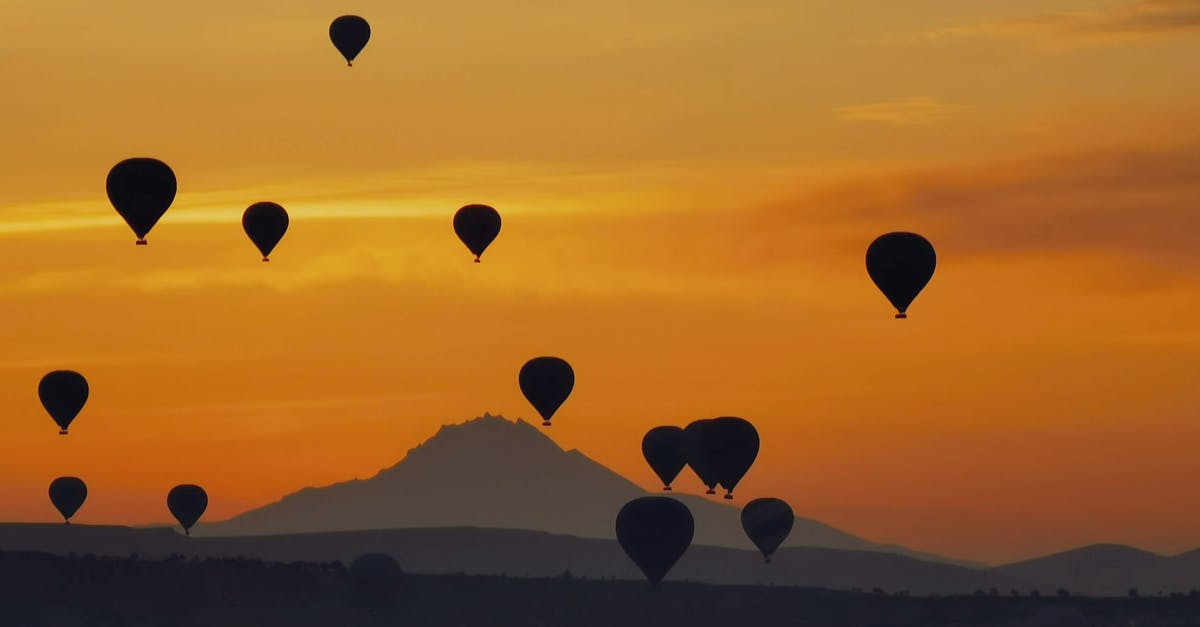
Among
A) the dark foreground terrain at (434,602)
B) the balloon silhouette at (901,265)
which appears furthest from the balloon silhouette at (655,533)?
the balloon silhouette at (901,265)

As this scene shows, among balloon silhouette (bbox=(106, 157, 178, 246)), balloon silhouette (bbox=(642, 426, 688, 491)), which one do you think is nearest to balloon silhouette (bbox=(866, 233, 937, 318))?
balloon silhouette (bbox=(106, 157, 178, 246))

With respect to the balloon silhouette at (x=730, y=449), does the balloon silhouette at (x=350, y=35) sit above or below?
above

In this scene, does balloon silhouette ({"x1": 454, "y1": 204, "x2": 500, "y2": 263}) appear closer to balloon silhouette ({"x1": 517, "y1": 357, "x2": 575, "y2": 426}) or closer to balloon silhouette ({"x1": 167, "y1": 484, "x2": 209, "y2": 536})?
balloon silhouette ({"x1": 517, "y1": 357, "x2": 575, "y2": 426})

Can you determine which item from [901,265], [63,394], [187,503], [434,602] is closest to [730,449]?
[434,602]

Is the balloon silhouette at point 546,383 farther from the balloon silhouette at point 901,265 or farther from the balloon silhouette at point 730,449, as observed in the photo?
the balloon silhouette at point 901,265

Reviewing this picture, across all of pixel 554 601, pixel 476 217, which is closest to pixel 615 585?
pixel 554 601

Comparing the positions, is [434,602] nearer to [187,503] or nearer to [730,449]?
[730,449]

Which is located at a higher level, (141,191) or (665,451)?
(665,451)
